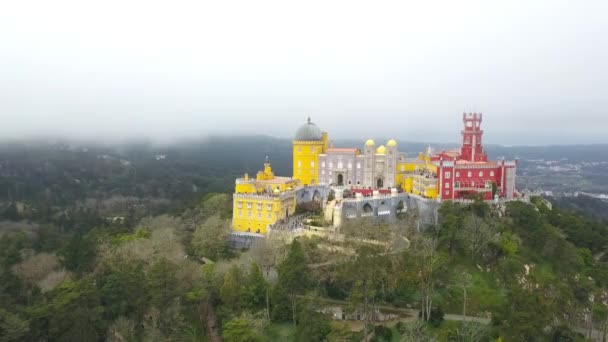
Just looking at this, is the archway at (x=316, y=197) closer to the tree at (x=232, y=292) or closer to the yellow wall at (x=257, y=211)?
the yellow wall at (x=257, y=211)

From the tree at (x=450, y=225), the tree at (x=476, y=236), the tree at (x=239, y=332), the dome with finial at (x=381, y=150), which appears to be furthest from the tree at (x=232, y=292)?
the dome with finial at (x=381, y=150)

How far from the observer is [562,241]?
4459 cm

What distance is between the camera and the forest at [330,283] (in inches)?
1236

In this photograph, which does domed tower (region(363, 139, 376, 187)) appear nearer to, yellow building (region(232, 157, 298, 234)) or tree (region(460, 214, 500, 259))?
yellow building (region(232, 157, 298, 234))

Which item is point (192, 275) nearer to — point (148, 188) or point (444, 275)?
point (444, 275)

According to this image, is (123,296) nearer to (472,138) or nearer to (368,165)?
(368,165)

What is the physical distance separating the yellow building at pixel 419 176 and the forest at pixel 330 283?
11.5ft

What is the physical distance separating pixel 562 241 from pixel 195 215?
4206 centimetres

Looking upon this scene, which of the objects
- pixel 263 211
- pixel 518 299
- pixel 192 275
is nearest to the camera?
pixel 518 299

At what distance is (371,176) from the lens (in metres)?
56.9

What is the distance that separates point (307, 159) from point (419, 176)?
14.6 m

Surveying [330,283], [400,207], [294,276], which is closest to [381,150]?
[400,207]

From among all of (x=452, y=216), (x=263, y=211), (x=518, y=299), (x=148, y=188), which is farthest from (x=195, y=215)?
(x=148, y=188)

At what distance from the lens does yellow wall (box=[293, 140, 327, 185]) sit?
5969 cm
